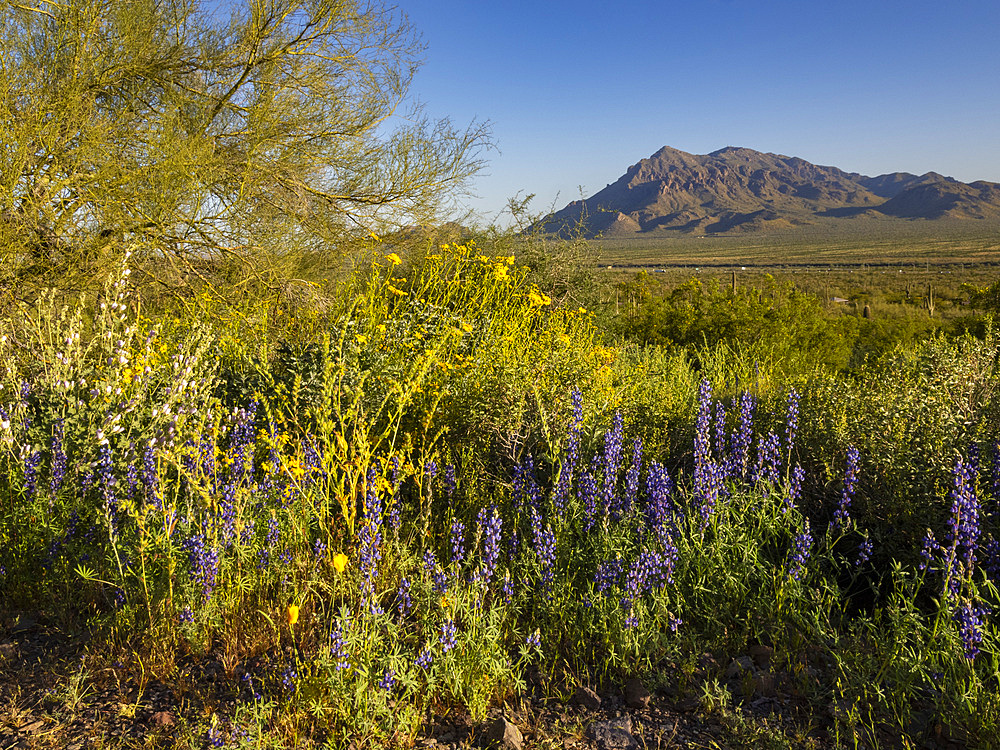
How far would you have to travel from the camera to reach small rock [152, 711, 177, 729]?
74.4 inches

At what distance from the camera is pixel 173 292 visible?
674 cm

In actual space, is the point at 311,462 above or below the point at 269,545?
above

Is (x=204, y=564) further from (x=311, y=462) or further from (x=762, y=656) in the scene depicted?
(x=762, y=656)

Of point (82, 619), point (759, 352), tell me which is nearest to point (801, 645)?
point (82, 619)

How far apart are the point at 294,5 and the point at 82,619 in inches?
248

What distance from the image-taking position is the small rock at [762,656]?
7.27ft

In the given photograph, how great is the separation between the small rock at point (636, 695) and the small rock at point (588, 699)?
3.7 inches

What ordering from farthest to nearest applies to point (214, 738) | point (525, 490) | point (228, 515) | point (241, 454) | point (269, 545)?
point (525, 490) < point (241, 454) < point (269, 545) < point (228, 515) < point (214, 738)

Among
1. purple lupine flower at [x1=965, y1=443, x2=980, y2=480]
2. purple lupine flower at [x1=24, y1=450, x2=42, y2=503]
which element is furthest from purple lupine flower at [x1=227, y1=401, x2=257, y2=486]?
purple lupine flower at [x1=965, y1=443, x2=980, y2=480]

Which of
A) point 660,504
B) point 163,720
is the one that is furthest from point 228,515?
point 660,504

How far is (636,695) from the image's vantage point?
2062mm

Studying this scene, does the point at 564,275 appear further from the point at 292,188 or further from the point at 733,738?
the point at 733,738

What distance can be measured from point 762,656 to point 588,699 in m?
0.64

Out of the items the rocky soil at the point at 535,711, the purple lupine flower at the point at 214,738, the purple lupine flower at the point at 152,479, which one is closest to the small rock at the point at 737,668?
the rocky soil at the point at 535,711
